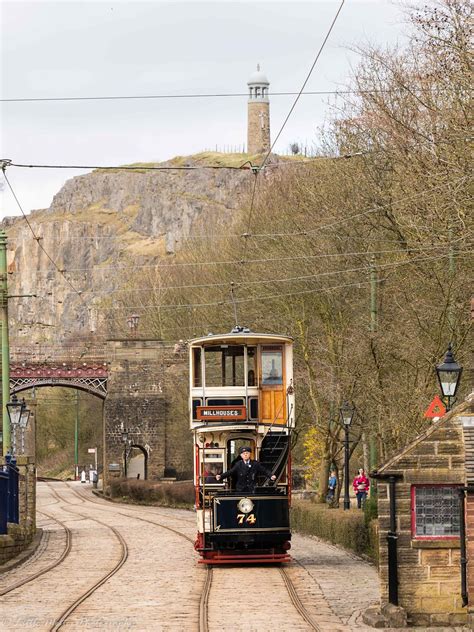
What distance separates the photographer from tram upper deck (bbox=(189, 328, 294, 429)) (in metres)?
24.7

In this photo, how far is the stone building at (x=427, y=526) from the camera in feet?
50.0

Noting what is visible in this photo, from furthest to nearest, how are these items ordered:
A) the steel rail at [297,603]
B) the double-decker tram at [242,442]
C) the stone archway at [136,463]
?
the stone archway at [136,463] < the double-decker tram at [242,442] < the steel rail at [297,603]

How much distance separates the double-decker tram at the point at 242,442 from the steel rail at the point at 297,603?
3.45ft

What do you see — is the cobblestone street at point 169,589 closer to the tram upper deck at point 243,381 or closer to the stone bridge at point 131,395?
the tram upper deck at point 243,381

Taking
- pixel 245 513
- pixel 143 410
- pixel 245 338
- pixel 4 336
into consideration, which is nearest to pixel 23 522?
pixel 4 336

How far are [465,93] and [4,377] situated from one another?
13.5m

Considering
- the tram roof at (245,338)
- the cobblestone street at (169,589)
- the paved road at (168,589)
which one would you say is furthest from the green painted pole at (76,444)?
the tram roof at (245,338)

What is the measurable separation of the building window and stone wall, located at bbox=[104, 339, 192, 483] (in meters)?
57.4

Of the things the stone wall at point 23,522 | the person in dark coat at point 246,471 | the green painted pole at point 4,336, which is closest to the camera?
the person in dark coat at point 246,471

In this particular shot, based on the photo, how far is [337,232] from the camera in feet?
115

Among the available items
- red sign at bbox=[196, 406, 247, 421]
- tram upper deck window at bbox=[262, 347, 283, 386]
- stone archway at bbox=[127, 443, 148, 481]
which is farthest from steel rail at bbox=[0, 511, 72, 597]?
stone archway at bbox=[127, 443, 148, 481]

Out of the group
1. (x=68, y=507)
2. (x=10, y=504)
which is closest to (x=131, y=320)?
(x=68, y=507)

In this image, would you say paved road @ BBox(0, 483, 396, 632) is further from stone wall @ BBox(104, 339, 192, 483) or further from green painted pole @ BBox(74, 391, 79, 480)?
green painted pole @ BBox(74, 391, 79, 480)

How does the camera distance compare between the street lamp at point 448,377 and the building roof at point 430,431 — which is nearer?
the building roof at point 430,431
